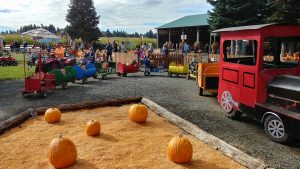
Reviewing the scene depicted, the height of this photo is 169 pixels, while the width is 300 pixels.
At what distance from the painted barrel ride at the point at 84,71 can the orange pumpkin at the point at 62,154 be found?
10209 millimetres

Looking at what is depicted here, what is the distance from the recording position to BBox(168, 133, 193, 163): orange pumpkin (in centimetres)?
514

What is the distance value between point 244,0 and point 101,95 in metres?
19.8

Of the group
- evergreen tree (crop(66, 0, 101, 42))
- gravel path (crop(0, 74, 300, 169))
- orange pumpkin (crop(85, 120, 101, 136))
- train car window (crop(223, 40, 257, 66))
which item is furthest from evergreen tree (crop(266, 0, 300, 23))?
evergreen tree (crop(66, 0, 101, 42))

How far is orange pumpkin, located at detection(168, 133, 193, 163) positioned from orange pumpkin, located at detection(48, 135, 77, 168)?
5.43 feet

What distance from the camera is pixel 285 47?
8297 mm

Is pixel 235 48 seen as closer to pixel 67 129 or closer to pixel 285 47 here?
pixel 285 47

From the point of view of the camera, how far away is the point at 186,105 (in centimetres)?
1022

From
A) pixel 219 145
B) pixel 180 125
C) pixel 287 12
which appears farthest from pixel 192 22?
pixel 219 145

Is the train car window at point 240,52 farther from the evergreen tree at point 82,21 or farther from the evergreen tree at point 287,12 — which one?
the evergreen tree at point 82,21

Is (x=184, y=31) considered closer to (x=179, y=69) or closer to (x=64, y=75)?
(x=179, y=69)

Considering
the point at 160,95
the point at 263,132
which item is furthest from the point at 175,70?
the point at 263,132

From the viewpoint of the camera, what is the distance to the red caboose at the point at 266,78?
6539 millimetres

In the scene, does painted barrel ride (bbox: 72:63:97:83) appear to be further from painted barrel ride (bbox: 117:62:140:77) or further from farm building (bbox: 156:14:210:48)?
farm building (bbox: 156:14:210:48)

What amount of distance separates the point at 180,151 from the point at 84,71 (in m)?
11.3
